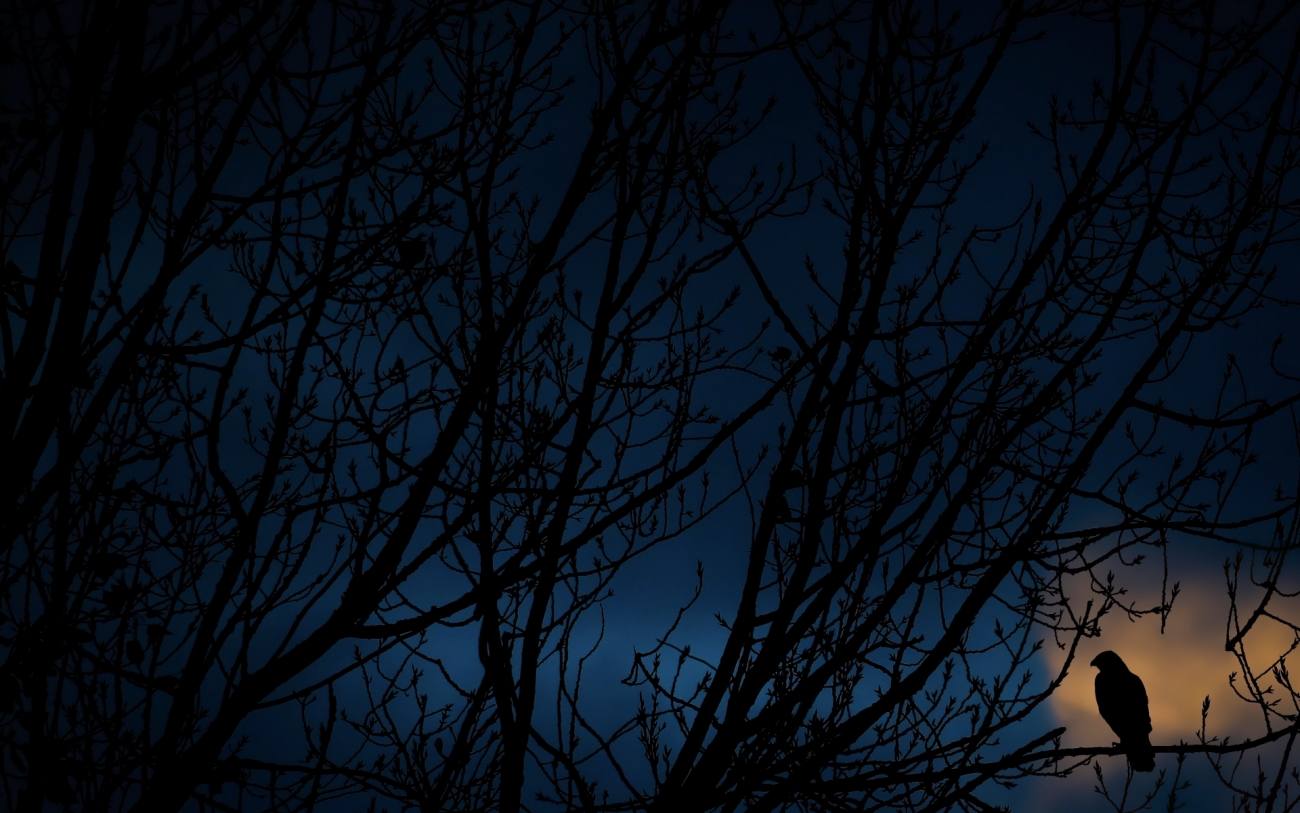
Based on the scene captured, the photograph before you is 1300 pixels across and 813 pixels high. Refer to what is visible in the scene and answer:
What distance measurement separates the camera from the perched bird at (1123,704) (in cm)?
671

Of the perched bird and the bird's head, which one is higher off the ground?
the bird's head

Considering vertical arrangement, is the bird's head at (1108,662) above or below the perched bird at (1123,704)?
above

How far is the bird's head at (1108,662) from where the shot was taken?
763 centimetres

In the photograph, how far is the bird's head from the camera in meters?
7.63

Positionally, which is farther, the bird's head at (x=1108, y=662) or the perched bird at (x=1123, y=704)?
the bird's head at (x=1108, y=662)

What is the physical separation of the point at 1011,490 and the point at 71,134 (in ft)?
9.59

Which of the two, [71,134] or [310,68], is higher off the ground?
[310,68]

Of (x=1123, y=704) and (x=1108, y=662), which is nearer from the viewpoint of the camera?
(x=1123, y=704)

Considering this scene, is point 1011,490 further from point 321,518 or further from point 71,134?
point 71,134

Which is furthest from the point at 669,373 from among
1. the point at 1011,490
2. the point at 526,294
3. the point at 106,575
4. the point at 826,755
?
the point at 106,575

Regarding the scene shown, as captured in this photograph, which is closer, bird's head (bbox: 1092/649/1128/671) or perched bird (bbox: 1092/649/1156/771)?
perched bird (bbox: 1092/649/1156/771)

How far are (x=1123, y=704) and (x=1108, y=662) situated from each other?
2.93ft

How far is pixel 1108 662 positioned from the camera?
7.82 m

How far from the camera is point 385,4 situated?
252 centimetres
